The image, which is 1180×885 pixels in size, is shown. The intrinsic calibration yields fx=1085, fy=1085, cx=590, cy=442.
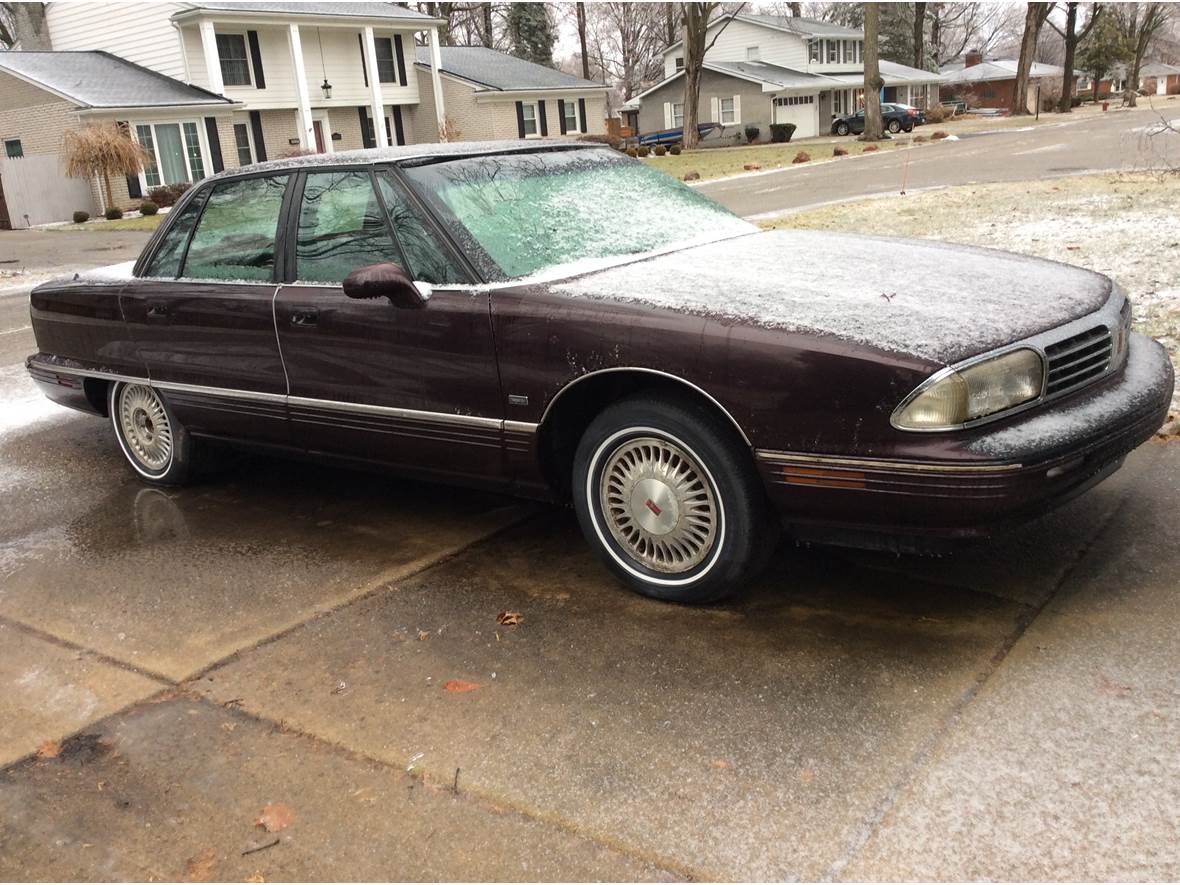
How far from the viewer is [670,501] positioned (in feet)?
12.1

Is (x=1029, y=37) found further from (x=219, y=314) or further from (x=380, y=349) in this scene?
(x=380, y=349)

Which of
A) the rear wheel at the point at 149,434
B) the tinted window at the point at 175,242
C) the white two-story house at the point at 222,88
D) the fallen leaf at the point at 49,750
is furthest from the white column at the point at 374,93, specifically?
the fallen leaf at the point at 49,750

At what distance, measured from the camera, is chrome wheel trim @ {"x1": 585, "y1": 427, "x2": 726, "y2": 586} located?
142 inches

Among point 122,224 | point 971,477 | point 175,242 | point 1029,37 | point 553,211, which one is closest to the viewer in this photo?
point 971,477

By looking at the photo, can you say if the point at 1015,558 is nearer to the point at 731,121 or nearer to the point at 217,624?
the point at 217,624

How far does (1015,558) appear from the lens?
157 inches

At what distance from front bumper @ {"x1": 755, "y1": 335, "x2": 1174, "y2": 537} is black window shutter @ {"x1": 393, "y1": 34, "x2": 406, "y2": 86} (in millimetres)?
41642

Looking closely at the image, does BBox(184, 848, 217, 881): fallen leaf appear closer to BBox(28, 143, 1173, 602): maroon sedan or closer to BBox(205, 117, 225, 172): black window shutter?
BBox(28, 143, 1173, 602): maroon sedan

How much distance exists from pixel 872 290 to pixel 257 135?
36650 mm

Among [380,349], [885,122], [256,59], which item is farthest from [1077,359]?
[885,122]

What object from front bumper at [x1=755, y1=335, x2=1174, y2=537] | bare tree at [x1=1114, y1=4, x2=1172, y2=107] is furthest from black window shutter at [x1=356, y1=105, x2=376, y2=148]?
bare tree at [x1=1114, y1=4, x2=1172, y2=107]

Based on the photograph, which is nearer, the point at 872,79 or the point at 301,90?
the point at 301,90

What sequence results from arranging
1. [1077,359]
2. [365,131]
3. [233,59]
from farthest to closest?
[365,131]
[233,59]
[1077,359]

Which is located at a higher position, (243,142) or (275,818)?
(243,142)
